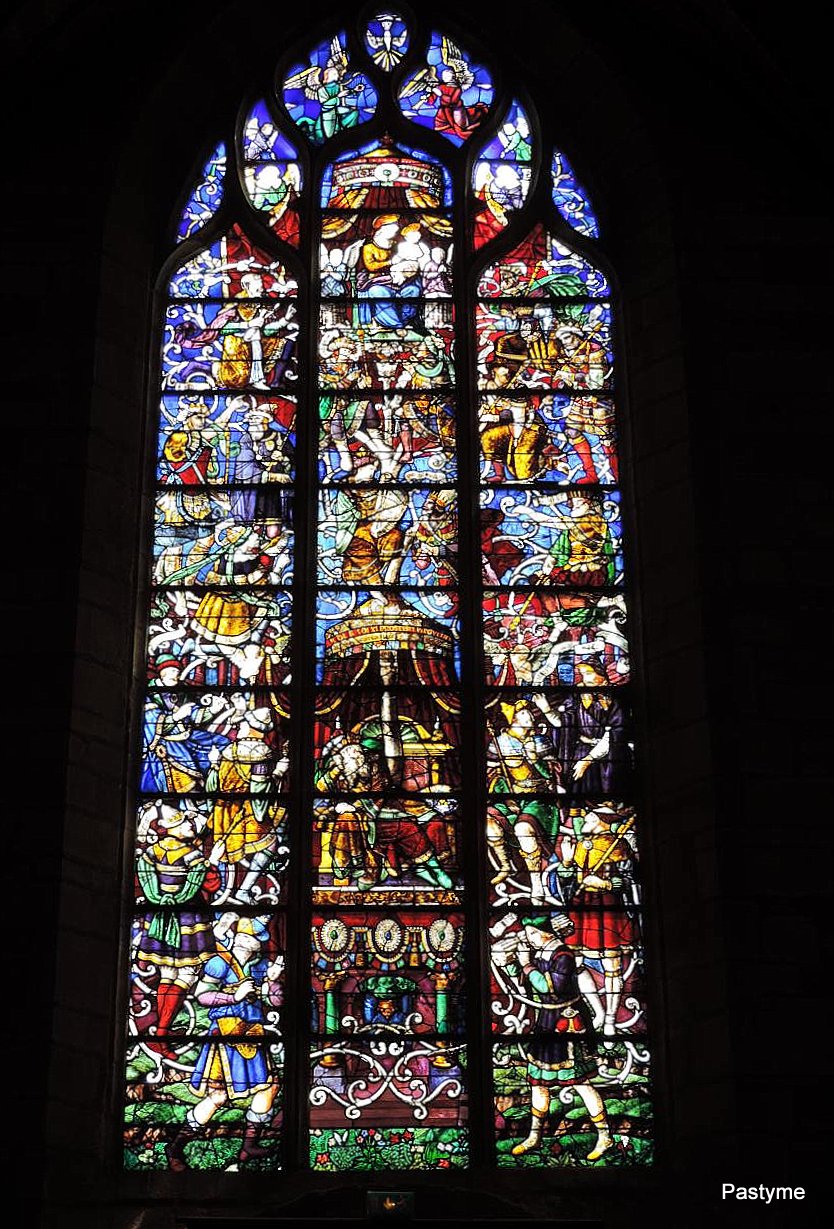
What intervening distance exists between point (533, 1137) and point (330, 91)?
5.11m

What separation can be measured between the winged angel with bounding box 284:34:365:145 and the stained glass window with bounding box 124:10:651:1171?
2 centimetres

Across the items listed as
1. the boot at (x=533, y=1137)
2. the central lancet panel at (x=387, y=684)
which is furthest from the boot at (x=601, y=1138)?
the central lancet panel at (x=387, y=684)

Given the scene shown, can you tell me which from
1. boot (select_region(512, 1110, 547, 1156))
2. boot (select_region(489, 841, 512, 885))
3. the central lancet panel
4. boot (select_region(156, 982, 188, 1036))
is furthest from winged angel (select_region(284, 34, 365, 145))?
boot (select_region(512, 1110, 547, 1156))

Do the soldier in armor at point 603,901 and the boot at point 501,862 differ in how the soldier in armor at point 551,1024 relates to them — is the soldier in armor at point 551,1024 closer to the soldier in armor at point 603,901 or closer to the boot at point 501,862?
the soldier in armor at point 603,901

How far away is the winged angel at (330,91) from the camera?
33.2 ft

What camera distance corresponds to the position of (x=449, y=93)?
402 inches

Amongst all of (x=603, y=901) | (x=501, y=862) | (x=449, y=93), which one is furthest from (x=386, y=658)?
(x=449, y=93)

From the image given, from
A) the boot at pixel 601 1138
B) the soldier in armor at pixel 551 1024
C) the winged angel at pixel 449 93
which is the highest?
the winged angel at pixel 449 93

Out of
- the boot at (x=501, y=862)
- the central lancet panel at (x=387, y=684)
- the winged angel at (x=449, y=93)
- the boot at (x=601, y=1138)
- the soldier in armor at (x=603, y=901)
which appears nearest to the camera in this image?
the boot at (x=601, y=1138)

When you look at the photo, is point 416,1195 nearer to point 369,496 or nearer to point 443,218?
point 369,496

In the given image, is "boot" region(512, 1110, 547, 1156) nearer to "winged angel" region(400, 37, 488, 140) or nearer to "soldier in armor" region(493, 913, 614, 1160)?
"soldier in armor" region(493, 913, 614, 1160)

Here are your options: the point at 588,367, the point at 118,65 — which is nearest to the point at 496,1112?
the point at 588,367

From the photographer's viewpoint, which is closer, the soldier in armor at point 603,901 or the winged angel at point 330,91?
the soldier in armor at point 603,901

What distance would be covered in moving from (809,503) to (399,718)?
1.91 meters
